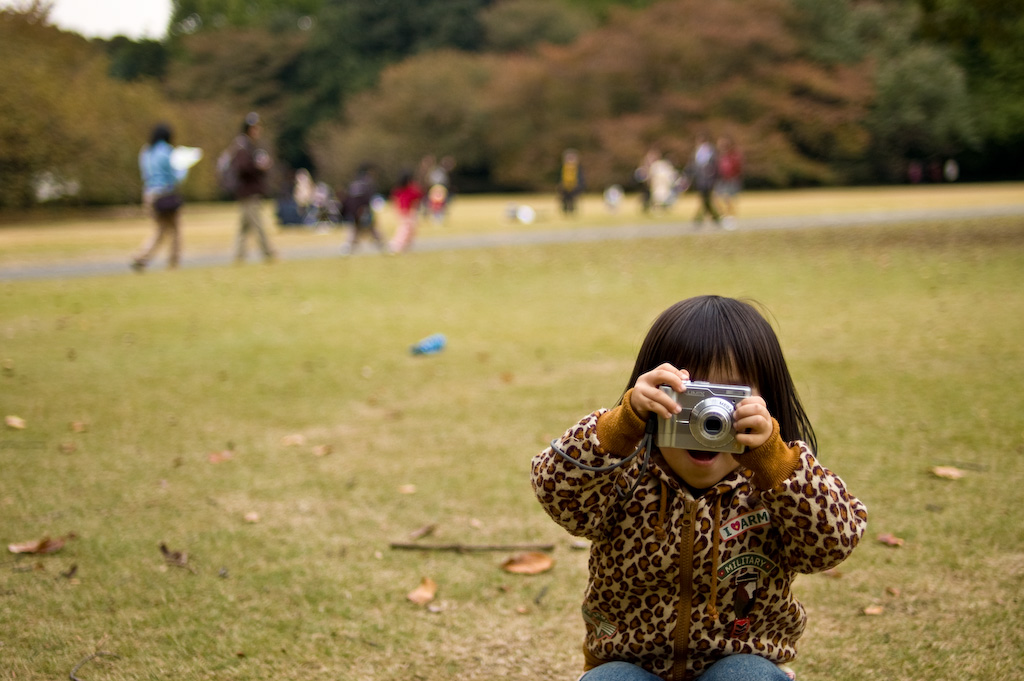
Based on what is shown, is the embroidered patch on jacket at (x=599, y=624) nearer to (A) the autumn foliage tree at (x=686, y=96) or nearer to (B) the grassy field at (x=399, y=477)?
(B) the grassy field at (x=399, y=477)

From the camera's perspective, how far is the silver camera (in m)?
1.76

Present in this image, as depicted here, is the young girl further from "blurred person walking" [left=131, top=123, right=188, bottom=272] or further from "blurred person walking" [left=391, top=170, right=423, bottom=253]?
"blurred person walking" [left=391, top=170, right=423, bottom=253]

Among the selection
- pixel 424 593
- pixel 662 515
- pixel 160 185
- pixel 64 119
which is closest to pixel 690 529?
pixel 662 515

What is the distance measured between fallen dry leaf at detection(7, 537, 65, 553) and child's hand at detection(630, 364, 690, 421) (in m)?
2.65

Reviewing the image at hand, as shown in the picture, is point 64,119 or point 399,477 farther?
point 64,119

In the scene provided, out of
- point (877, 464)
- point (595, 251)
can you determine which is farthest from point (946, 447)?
point (595, 251)

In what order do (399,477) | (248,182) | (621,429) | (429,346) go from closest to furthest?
(621,429), (399,477), (429,346), (248,182)

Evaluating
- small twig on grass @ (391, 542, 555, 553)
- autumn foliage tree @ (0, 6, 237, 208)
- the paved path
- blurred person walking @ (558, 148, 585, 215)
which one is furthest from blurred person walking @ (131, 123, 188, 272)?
autumn foliage tree @ (0, 6, 237, 208)

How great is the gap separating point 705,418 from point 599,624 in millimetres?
640

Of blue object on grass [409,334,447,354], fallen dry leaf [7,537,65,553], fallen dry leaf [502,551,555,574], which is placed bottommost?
fallen dry leaf [502,551,555,574]

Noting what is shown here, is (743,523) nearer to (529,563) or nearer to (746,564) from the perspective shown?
(746,564)

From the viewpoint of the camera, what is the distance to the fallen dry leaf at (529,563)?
11.2ft

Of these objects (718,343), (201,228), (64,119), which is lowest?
(718,343)

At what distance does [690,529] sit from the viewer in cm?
202
